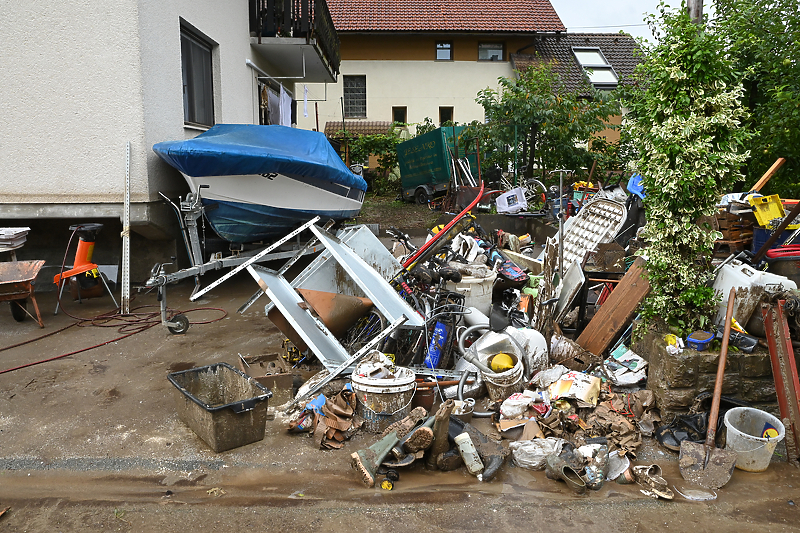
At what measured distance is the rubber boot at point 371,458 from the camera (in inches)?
130

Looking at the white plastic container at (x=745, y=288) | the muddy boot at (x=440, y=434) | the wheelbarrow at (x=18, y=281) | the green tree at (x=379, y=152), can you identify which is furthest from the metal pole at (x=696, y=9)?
the green tree at (x=379, y=152)

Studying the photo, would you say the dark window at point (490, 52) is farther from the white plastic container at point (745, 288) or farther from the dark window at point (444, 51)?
the white plastic container at point (745, 288)

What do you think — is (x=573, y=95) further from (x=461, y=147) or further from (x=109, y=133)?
(x=109, y=133)

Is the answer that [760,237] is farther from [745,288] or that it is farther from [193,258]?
[193,258]

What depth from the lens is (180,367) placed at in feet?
17.1

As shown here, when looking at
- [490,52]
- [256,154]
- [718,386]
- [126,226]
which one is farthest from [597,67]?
[718,386]

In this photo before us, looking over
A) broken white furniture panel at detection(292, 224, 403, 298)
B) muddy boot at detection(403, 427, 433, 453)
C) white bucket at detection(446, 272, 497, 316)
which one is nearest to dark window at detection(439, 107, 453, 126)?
broken white furniture panel at detection(292, 224, 403, 298)

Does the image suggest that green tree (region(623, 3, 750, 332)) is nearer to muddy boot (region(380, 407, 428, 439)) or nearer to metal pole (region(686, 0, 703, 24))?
muddy boot (region(380, 407, 428, 439))

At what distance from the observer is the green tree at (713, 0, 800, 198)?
6586 mm

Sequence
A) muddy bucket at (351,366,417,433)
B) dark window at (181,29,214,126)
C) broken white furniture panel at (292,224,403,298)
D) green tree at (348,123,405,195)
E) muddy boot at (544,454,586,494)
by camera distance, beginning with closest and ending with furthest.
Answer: muddy boot at (544,454,586,494), muddy bucket at (351,366,417,433), broken white furniture panel at (292,224,403,298), dark window at (181,29,214,126), green tree at (348,123,405,195)

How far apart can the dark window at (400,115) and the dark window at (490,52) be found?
3811mm

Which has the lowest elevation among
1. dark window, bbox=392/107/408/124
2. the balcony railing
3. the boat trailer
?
the boat trailer

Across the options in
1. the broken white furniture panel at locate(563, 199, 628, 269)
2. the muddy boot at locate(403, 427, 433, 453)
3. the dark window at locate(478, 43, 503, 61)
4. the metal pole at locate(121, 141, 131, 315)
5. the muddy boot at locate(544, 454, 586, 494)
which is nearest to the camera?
the muddy boot at locate(544, 454, 586, 494)

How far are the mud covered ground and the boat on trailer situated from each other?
3.08 m
